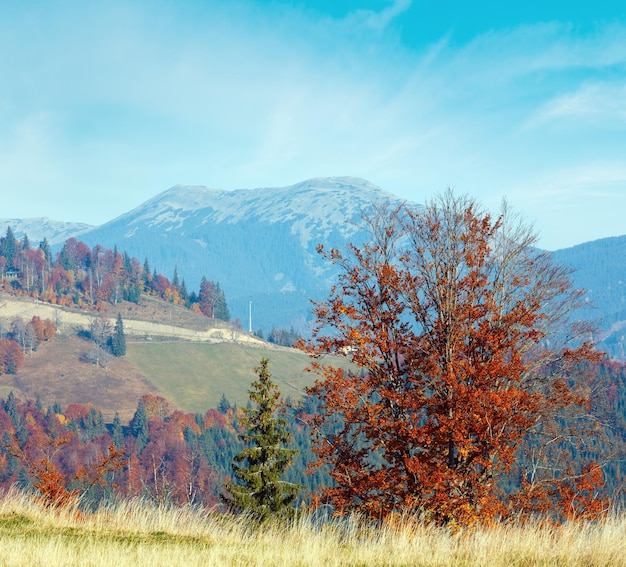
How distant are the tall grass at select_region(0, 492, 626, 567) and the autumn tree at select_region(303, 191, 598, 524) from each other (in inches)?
235

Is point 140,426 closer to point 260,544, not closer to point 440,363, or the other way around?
point 440,363

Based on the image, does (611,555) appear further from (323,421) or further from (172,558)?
(323,421)

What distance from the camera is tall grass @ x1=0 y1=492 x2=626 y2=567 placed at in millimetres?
9031

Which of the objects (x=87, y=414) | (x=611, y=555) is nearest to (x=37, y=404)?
(x=87, y=414)

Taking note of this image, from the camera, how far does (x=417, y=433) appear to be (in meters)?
18.0

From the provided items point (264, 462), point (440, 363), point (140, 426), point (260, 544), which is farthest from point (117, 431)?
point (260, 544)

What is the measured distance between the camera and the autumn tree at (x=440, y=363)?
701 inches

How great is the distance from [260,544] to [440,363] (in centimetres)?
1037

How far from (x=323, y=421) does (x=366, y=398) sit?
162 cm

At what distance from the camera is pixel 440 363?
19.6 meters

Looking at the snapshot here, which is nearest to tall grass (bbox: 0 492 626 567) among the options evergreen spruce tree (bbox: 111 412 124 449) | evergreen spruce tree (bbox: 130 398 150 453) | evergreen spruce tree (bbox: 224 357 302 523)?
evergreen spruce tree (bbox: 224 357 302 523)

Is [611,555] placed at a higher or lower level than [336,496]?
higher

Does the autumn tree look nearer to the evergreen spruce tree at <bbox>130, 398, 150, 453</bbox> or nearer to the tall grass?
the tall grass

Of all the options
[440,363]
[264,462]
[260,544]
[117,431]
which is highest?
[440,363]
